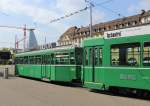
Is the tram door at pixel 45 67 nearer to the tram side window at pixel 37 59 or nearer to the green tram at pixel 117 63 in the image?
the tram side window at pixel 37 59

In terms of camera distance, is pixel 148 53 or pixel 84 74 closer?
pixel 148 53

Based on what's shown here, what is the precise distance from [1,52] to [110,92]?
89.4 feet

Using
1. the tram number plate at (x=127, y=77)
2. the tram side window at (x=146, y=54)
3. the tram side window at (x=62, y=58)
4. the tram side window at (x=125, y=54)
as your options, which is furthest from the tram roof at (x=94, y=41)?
the tram side window at (x=62, y=58)

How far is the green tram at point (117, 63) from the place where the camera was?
16812 millimetres

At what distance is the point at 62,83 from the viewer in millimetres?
28875

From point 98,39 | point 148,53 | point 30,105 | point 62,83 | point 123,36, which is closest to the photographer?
point 30,105

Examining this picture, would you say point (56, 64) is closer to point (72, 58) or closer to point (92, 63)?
point (72, 58)

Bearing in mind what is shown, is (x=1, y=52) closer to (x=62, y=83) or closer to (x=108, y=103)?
(x=62, y=83)

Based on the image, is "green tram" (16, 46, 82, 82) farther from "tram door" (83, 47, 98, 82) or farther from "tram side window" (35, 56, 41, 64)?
"tram door" (83, 47, 98, 82)

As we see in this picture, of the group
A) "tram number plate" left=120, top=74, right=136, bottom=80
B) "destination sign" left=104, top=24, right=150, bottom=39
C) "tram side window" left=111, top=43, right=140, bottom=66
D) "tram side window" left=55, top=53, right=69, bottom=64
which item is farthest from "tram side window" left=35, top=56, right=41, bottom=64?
"tram number plate" left=120, top=74, right=136, bottom=80

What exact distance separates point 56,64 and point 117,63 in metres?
9.61

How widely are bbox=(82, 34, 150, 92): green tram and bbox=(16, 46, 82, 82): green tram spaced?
346 centimetres

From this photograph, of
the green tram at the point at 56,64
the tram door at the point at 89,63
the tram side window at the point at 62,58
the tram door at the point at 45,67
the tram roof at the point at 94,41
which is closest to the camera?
the tram roof at the point at 94,41

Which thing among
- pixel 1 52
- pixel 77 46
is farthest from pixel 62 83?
pixel 1 52
